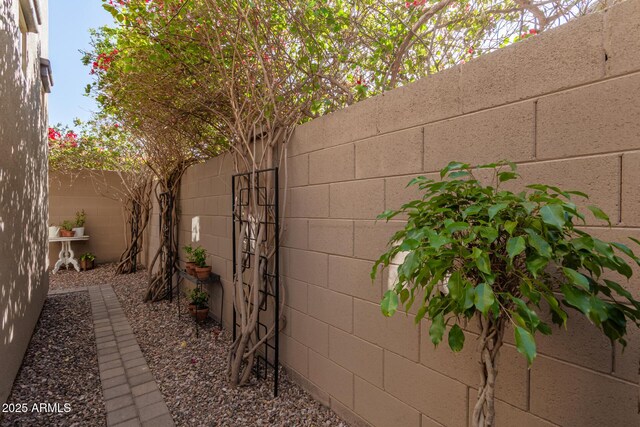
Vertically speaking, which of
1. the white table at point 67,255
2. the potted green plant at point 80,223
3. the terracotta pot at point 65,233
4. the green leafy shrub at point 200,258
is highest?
the potted green plant at point 80,223

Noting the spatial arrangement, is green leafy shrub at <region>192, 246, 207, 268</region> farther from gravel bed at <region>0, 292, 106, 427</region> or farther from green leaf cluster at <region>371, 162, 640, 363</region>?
green leaf cluster at <region>371, 162, 640, 363</region>

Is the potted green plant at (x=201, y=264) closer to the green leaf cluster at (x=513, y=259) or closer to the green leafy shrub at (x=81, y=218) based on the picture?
the green leaf cluster at (x=513, y=259)

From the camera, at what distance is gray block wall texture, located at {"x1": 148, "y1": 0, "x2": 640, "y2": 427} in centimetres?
96

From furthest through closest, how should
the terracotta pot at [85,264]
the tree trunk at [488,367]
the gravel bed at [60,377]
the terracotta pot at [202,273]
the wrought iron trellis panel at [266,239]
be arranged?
the terracotta pot at [85,264] → the terracotta pot at [202,273] → the wrought iron trellis panel at [266,239] → the gravel bed at [60,377] → the tree trunk at [488,367]

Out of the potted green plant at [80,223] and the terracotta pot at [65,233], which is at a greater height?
the potted green plant at [80,223]

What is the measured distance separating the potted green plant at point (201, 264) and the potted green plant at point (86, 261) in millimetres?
4016

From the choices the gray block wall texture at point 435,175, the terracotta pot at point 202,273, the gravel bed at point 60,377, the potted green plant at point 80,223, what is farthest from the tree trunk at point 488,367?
the potted green plant at point 80,223

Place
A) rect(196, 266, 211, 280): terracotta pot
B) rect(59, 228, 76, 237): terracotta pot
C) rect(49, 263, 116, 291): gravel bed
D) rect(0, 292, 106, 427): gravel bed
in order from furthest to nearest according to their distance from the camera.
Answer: rect(59, 228, 76, 237): terracotta pot, rect(49, 263, 116, 291): gravel bed, rect(196, 266, 211, 280): terracotta pot, rect(0, 292, 106, 427): gravel bed

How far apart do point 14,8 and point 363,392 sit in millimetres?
3367

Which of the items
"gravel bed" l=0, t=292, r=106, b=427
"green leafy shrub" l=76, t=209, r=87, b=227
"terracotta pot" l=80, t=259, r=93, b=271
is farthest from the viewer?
"green leafy shrub" l=76, t=209, r=87, b=227

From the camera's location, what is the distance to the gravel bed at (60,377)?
1897 mm

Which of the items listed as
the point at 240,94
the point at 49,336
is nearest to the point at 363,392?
the point at 240,94

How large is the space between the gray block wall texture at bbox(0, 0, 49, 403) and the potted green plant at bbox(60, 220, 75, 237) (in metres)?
3.17

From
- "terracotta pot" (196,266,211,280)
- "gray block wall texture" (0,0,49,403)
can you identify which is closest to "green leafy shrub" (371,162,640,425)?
"gray block wall texture" (0,0,49,403)
